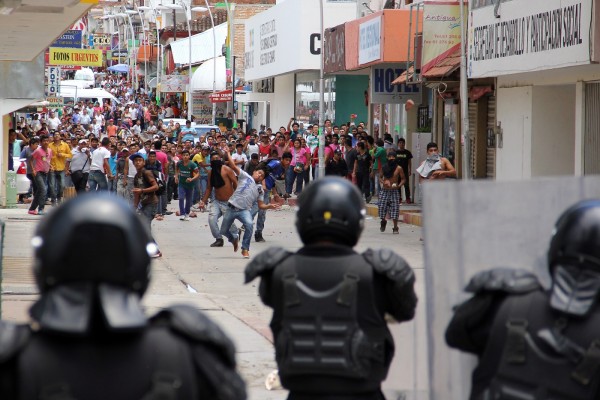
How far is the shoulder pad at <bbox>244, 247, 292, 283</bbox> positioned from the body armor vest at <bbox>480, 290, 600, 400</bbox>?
1.38m

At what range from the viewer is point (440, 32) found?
2441cm

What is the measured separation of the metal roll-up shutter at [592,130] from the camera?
20.0 metres

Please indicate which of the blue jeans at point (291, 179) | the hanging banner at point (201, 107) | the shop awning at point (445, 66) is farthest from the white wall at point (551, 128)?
the hanging banner at point (201, 107)

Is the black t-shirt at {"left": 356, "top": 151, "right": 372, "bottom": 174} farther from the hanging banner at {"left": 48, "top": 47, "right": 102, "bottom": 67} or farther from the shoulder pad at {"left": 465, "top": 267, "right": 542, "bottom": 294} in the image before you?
the shoulder pad at {"left": 465, "top": 267, "right": 542, "bottom": 294}

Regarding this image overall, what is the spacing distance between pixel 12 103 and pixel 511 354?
24.3m

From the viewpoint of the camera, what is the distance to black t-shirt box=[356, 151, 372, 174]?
28172 mm

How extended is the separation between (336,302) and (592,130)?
16451mm

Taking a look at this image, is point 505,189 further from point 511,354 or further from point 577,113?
point 577,113

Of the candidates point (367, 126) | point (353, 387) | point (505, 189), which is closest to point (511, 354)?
point (505, 189)

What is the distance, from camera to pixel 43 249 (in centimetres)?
278

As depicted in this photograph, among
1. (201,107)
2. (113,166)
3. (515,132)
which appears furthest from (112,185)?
(201,107)

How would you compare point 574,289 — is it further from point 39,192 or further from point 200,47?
point 200,47

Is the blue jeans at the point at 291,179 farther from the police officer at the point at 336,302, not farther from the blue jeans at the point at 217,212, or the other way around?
the police officer at the point at 336,302

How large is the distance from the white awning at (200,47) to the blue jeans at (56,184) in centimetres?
3969
